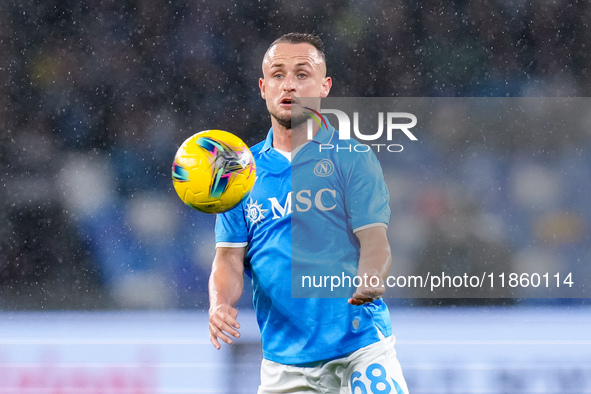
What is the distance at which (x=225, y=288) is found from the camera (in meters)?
2.51

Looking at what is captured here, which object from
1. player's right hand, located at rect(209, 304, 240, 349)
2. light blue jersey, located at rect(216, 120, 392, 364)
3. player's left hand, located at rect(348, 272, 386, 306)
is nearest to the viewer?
player's left hand, located at rect(348, 272, 386, 306)

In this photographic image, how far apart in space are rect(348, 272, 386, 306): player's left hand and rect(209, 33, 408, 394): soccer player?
1.4 inches

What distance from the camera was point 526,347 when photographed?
18.8 ft

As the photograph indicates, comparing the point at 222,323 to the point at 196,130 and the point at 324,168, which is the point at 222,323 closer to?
the point at 324,168

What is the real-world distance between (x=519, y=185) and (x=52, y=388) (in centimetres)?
531

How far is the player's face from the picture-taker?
2.55 metres

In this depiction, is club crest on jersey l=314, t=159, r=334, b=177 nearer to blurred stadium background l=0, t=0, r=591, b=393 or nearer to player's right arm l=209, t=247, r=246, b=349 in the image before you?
player's right arm l=209, t=247, r=246, b=349

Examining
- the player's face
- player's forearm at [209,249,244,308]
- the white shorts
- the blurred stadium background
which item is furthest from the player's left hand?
the blurred stadium background

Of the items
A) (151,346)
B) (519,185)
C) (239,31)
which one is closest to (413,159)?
(519,185)

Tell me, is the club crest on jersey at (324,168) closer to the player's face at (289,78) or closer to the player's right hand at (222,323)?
the player's face at (289,78)

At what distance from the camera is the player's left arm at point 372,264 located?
216 cm

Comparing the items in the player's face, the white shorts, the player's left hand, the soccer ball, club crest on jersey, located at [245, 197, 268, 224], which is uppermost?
the player's face

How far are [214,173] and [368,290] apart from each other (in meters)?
0.65

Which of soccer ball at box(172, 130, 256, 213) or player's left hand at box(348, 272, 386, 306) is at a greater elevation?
soccer ball at box(172, 130, 256, 213)
